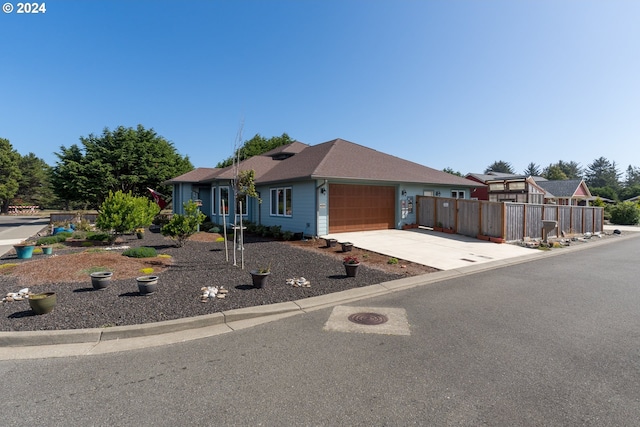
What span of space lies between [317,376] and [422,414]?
1122mm

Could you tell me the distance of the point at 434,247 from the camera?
43.4 feet

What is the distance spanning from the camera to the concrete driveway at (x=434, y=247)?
10867 mm

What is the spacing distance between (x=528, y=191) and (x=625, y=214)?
39.8 feet

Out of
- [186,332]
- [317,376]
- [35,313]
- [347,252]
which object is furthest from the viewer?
[347,252]

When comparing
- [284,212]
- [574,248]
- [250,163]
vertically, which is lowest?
[574,248]

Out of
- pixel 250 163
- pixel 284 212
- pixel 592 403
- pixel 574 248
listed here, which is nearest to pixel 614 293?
pixel 592 403

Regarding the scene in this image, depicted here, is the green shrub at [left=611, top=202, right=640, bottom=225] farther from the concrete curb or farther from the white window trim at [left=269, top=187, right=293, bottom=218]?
the concrete curb

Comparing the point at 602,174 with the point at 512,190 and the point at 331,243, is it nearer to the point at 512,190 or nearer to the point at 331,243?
the point at 512,190

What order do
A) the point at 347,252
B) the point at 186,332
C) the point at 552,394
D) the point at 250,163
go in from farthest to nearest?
the point at 250,163 → the point at 347,252 → the point at 186,332 → the point at 552,394

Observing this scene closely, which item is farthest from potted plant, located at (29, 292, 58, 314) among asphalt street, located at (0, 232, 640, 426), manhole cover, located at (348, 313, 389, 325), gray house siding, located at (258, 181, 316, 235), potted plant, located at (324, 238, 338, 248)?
gray house siding, located at (258, 181, 316, 235)

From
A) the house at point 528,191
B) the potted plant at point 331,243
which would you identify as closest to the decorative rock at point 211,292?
the potted plant at point 331,243

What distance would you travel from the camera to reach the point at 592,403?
3.02 meters

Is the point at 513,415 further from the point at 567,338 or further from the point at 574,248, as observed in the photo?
the point at 574,248

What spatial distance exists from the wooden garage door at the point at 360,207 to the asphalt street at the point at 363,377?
10.9 m
